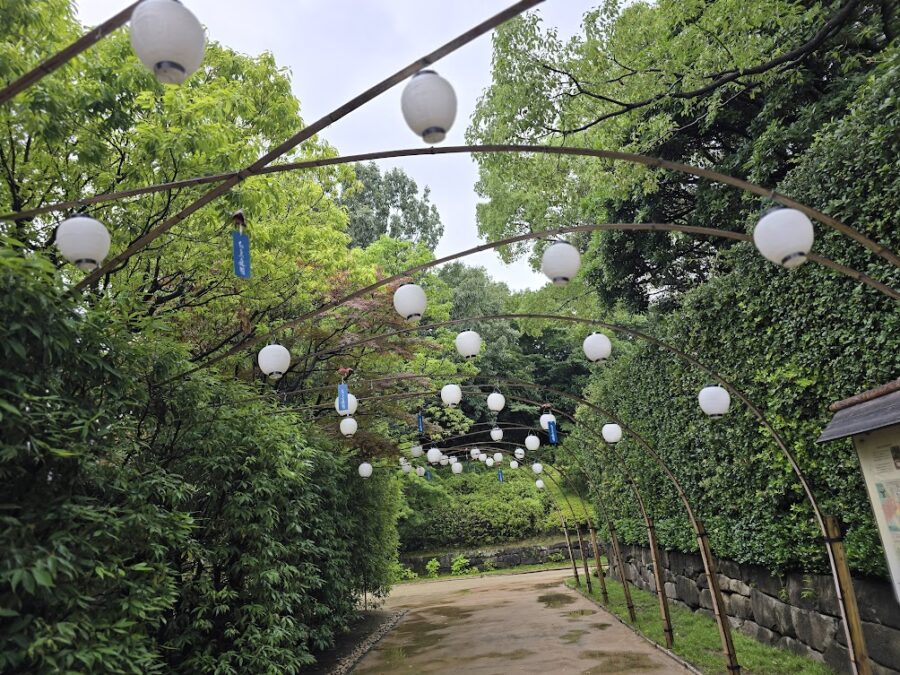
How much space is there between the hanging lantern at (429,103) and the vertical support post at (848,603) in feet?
12.9

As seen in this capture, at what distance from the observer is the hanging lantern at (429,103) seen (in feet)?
8.23

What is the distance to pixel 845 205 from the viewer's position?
4.37 meters

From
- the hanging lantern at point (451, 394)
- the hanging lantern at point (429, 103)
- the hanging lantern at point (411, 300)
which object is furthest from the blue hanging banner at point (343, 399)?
the hanging lantern at point (429, 103)

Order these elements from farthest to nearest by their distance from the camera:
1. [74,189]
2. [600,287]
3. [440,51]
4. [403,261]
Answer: [403,261] < [600,287] < [74,189] < [440,51]

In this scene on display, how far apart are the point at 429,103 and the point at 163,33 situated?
1.03 metres

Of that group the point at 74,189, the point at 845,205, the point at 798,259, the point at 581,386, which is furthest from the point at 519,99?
the point at 581,386

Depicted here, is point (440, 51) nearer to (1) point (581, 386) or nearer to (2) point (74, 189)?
(2) point (74, 189)

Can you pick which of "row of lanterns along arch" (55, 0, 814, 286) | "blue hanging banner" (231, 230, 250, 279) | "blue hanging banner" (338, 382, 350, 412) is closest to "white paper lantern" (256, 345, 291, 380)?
"blue hanging banner" (338, 382, 350, 412)

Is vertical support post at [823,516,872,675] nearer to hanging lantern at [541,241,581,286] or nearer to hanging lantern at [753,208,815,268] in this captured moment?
hanging lantern at [753,208,815,268]

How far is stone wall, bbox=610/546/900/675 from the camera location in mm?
4473

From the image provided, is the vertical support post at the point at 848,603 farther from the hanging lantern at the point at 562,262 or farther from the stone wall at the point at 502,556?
the stone wall at the point at 502,556

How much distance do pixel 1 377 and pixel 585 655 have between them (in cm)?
709

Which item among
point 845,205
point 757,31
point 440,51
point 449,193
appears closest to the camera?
point 440,51

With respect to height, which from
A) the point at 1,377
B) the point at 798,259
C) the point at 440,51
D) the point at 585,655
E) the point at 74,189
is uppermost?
the point at 74,189
